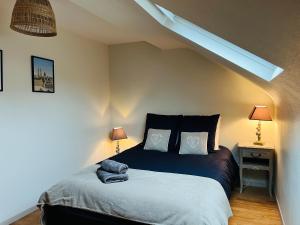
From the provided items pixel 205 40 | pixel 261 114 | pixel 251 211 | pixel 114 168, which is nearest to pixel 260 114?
pixel 261 114

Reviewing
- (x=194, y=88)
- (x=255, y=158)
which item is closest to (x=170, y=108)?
(x=194, y=88)

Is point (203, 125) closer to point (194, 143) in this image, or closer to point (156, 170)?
point (194, 143)

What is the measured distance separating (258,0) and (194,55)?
3480 millimetres

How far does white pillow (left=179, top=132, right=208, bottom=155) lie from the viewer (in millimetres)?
3385

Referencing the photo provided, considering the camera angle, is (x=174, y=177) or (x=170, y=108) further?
(x=170, y=108)

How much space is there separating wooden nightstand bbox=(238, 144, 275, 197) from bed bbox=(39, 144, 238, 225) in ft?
0.62

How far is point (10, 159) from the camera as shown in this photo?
2770mm

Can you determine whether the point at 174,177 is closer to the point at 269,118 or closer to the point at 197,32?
the point at 197,32

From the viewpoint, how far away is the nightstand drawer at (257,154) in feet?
10.8

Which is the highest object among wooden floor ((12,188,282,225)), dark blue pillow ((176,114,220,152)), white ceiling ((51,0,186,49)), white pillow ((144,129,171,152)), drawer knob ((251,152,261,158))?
white ceiling ((51,0,186,49))

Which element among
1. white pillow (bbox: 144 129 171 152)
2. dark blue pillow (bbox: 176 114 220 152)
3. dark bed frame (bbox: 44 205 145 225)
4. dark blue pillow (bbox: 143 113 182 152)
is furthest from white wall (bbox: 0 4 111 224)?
dark blue pillow (bbox: 176 114 220 152)

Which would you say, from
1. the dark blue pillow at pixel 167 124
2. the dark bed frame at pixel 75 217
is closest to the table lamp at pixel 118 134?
the dark blue pillow at pixel 167 124

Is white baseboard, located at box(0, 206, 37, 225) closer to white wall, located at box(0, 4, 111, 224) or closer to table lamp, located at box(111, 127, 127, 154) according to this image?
white wall, located at box(0, 4, 111, 224)

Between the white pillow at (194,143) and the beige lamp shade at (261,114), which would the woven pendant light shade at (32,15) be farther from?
the beige lamp shade at (261,114)
